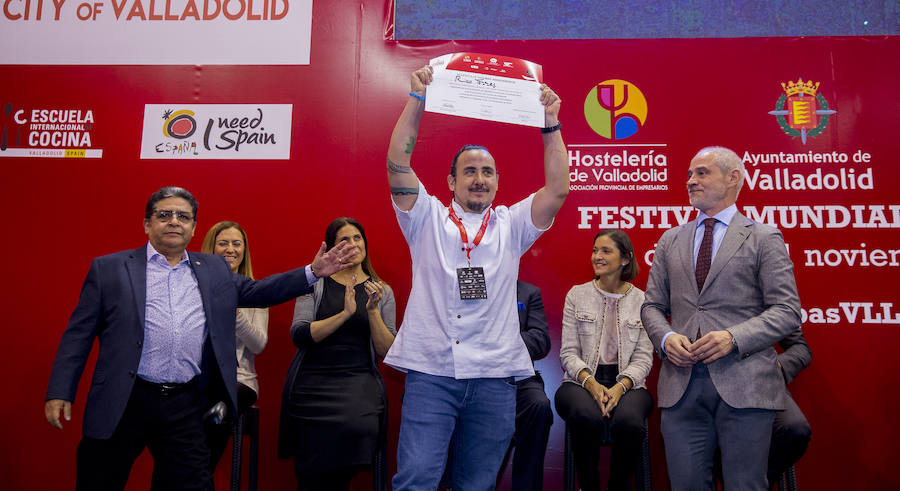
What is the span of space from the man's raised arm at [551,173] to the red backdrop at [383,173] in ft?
5.51

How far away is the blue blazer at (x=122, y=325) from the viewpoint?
251 cm

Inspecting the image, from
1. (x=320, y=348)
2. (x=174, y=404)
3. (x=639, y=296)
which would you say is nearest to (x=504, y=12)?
(x=639, y=296)

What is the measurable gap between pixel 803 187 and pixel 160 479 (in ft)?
13.1

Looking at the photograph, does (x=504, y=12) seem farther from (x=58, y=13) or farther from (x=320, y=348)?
(x=58, y=13)

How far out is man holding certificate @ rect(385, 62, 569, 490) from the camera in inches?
84.5

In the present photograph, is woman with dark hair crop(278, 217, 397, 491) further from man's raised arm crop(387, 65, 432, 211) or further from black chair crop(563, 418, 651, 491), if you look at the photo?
black chair crop(563, 418, 651, 491)

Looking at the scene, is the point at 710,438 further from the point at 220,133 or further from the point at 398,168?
the point at 220,133

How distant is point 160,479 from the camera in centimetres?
257

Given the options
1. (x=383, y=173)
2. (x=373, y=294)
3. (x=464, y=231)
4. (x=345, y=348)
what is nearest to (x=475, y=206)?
(x=464, y=231)

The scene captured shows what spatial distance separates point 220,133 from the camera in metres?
4.30

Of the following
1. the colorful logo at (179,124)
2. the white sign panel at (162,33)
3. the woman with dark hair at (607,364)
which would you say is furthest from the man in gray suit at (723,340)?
the colorful logo at (179,124)

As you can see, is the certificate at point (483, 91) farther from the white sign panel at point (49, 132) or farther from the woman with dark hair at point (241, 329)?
the white sign panel at point (49, 132)

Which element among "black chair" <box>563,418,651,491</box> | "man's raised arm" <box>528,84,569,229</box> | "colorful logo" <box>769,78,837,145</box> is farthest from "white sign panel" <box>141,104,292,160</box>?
"colorful logo" <box>769,78,837,145</box>

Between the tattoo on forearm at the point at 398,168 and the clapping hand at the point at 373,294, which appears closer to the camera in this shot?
the tattoo on forearm at the point at 398,168
